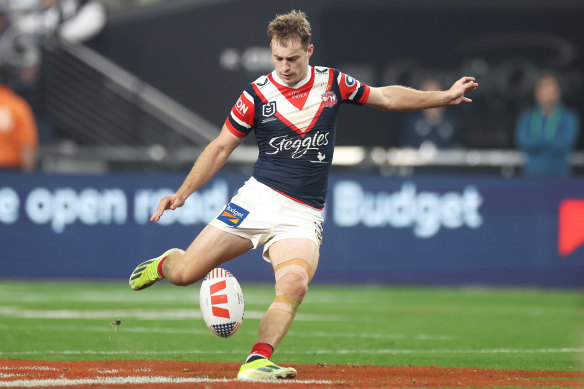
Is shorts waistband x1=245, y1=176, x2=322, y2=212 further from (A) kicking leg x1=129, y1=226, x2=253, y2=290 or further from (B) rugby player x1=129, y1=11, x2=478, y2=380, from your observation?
(A) kicking leg x1=129, y1=226, x2=253, y2=290

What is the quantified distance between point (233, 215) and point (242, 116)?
0.67 meters

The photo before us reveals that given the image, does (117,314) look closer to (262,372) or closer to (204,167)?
(204,167)

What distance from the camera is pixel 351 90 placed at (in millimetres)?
7980

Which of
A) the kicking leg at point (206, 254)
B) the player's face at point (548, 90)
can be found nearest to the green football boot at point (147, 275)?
the kicking leg at point (206, 254)

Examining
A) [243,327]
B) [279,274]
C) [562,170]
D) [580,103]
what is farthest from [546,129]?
[279,274]

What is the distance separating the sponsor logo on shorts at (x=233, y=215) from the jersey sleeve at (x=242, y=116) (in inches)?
19.5

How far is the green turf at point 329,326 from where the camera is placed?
888 cm

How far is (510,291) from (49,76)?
8672mm

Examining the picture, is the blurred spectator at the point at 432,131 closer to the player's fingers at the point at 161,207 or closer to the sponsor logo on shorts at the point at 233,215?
the sponsor logo on shorts at the point at 233,215

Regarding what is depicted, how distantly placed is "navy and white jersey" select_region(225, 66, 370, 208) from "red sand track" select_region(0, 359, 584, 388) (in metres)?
1.26

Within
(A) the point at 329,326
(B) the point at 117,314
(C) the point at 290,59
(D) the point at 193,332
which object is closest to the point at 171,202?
(C) the point at 290,59

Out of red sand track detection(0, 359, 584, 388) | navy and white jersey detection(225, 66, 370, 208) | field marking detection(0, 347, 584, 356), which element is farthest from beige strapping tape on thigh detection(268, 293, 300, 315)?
→ field marking detection(0, 347, 584, 356)

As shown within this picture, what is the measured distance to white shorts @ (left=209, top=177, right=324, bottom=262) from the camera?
25.5ft

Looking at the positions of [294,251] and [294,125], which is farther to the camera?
[294,125]
